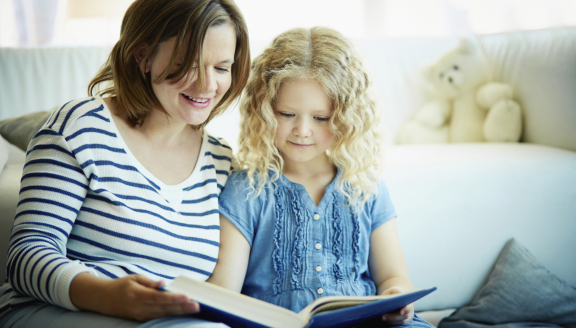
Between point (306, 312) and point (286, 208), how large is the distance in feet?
1.33

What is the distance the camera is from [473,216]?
1417mm

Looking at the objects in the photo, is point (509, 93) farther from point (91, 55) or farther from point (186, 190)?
point (91, 55)

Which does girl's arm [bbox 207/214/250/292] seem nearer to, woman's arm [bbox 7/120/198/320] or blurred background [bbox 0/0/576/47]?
woman's arm [bbox 7/120/198/320]

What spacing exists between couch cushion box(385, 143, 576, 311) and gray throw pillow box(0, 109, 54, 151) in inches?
43.4

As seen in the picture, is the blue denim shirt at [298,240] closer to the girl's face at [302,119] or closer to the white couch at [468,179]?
the girl's face at [302,119]

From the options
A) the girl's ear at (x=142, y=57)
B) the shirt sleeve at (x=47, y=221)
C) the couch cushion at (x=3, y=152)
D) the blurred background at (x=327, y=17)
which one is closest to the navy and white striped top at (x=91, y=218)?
the shirt sleeve at (x=47, y=221)

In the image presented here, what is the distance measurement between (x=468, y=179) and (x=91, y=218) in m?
1.15

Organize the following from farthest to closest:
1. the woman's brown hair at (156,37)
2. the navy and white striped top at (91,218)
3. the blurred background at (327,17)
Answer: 1. the blurred background at (327,17)
2. the woman's brown hair at (156,37)
3. the navy and white striped top at (91,218)

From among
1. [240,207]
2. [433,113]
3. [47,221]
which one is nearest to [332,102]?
[240,207]

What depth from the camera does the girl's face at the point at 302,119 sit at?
3.41 ft

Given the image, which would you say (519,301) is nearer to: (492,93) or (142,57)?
(492,93)

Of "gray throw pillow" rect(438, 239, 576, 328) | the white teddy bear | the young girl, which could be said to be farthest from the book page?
the white teddy bear

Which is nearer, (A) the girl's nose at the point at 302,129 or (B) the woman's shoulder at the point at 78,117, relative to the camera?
(B) the woman's shoulder at the point at 78,117

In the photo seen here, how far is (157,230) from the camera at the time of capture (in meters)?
0.89
